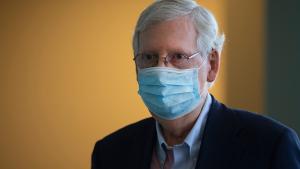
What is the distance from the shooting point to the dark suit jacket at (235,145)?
119cm

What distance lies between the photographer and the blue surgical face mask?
1297 millimetres

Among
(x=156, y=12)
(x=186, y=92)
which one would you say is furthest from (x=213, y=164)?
(x=156, y=12)

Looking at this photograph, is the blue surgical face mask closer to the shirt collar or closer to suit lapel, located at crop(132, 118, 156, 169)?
the shirt collar

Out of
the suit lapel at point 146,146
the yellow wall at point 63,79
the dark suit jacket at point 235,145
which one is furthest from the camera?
the yellow wall at point 63,79

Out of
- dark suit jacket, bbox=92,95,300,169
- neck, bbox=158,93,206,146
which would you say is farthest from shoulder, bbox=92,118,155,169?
neck, bbox=158,93,206,146

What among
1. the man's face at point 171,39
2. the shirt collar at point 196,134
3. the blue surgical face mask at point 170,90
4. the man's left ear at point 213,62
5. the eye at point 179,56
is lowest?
the shirt collar at point 196,134

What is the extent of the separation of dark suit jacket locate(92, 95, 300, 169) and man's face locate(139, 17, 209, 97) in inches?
8.2

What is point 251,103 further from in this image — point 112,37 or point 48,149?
point 48,149

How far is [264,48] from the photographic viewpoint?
2.45 m

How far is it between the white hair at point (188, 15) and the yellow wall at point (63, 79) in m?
1.54

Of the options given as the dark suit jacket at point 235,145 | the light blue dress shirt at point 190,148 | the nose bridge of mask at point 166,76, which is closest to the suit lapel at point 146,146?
the dark suit jacket at point 235,145

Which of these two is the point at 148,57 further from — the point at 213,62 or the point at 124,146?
the point at 124,146

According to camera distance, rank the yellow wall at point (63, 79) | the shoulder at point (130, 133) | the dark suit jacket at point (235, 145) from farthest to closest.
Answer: the yellow wall at point (63, 79) → the shoulder at point (130, 133) → the dark suit jacket at point (235, 145)

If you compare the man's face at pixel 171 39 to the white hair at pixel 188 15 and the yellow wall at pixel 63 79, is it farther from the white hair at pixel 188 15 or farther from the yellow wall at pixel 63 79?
the yellow wall at pixel 63 79
